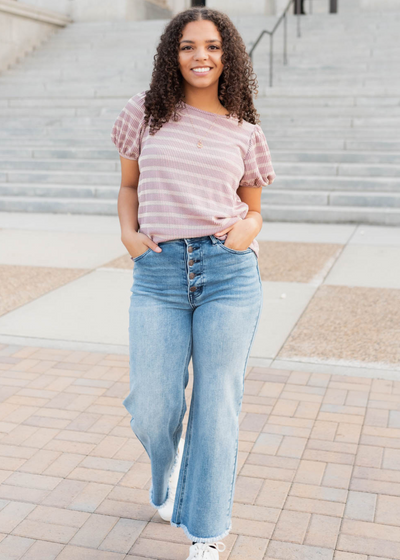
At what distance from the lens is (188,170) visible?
236 cm

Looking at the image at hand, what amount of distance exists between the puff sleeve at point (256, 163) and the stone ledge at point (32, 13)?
16719 millimetres

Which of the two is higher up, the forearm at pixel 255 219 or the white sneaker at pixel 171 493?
the forearm at pixel 255 219

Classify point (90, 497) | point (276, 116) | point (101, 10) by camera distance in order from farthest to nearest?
point (101, 10), point (276, 116), point (90, 497)

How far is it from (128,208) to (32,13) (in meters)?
17.6

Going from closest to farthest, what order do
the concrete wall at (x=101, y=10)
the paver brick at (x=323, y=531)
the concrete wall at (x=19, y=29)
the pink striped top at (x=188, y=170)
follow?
the pink striped top at (x=188, y=170)
the paver brick at (x=323, y=531)
the concrete wall at (x=19, y=29)
the concrete wall at (x=101, y=10)

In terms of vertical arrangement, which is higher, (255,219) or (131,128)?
(131,128)

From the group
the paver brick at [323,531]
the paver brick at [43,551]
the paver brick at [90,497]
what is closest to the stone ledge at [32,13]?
the paver brick at [90,497]

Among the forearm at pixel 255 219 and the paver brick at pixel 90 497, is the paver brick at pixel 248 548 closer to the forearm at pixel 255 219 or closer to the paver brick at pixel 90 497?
the paver brick at pixel 90 497

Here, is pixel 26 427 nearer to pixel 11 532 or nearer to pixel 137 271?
pixel 11 532

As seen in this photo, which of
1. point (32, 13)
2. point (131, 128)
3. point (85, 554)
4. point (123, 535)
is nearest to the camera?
point (131, 128)

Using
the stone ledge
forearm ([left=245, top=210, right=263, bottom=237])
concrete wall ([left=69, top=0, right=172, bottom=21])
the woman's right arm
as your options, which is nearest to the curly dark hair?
the woman's right arm

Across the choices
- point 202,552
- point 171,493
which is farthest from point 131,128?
point 202,552

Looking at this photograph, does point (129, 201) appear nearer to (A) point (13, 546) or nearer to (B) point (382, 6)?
(A) point (13, 546)

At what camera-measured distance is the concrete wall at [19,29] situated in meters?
17.7
